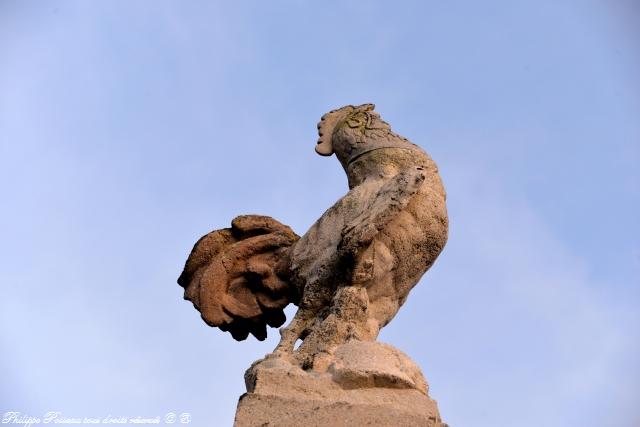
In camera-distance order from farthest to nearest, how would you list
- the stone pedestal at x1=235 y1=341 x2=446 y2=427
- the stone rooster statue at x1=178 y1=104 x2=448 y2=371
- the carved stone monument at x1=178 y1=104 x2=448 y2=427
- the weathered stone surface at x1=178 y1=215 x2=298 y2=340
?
the weathered stone surface at x1=178 y1=215 x2=298 y2=340 → the stone rooster statue at x1=178 y1=104 x2=448 y2=371 → the carved stone monument at x1=178 y1=104 x2=448 y2=427 → the stone pedestal at x1=235 y1=341 x2=446 y2=427

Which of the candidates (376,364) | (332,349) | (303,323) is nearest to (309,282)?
(303,323)

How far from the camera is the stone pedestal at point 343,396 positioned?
15.8 ft

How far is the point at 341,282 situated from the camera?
590cm

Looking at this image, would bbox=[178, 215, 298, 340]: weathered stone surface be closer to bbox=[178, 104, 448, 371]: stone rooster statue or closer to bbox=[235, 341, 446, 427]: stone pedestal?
bbox=[178, 104, 448, 371]: stone rooster statue

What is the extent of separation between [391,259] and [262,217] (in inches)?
52.6

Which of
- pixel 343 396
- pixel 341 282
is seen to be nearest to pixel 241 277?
pixel 341 282

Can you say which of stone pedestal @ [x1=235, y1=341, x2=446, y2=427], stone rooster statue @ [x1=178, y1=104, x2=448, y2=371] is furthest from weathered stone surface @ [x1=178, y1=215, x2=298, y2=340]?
stone pedestal @ [x1=235, y1=341, x2=446, y2=427]

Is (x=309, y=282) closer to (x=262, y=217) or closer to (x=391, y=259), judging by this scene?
(x=391, y=259)

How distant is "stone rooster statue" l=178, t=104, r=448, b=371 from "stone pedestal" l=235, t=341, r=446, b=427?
0.19 meters

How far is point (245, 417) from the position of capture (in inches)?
193

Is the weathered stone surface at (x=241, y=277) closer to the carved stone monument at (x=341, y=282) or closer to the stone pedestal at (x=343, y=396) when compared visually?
the carved stone monument at (x=341, y=282)

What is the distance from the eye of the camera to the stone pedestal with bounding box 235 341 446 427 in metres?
4.82

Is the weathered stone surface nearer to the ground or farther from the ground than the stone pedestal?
farther from the ground

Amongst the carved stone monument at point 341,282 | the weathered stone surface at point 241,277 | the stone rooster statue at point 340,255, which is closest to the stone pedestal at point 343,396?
the carved stone monument at point 341,282
